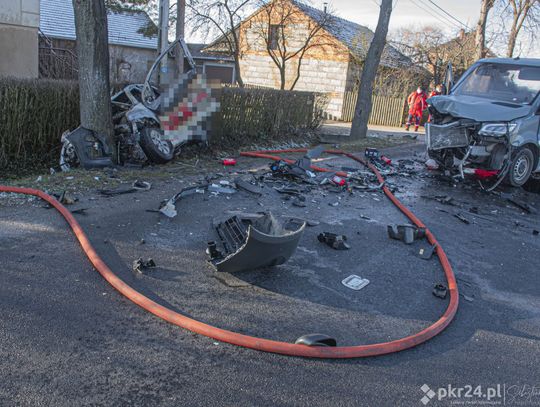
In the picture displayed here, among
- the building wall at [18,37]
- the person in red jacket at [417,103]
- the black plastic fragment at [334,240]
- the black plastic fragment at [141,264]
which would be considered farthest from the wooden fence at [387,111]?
the black plastic fragment at [141,264]

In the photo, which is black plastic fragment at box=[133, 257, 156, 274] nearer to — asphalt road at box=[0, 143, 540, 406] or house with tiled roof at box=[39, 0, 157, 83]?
asphalt road at box=[0, 143, 540, 406]

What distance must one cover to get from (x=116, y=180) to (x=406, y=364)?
18.1 feet

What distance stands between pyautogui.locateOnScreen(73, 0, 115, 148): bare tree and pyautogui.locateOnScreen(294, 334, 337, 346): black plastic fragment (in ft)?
20.7

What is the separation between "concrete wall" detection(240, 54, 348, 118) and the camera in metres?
28.2

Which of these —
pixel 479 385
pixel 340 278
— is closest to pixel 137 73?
pixel 340 278

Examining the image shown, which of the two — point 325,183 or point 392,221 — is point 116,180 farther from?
point 392,221

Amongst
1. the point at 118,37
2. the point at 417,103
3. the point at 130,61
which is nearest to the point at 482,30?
the point at 417,103

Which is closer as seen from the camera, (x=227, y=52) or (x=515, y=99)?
(x=515, y=99)

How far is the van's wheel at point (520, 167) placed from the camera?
9.11 meters

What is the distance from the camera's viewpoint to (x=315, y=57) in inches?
1149

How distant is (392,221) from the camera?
6863mm

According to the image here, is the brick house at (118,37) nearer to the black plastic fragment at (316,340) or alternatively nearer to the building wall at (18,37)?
the building wall at (18,37)

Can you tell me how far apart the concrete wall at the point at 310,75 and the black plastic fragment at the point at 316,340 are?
24.4 m

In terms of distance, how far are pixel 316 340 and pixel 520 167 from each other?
770cm
